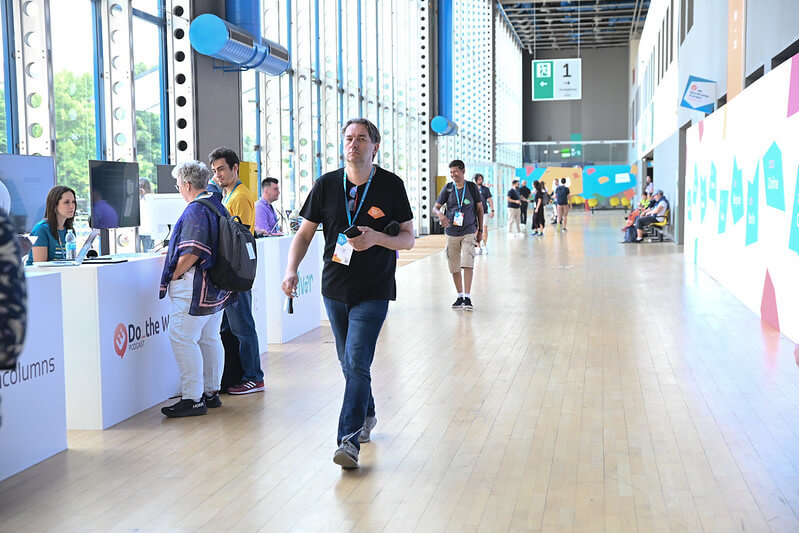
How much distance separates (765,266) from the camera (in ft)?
26.1

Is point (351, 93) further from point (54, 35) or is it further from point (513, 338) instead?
point (513, 338)

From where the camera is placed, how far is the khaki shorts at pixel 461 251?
8.79 m

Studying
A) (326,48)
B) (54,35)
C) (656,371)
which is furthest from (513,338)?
(326,48)

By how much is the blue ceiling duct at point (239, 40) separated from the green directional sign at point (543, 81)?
41.4 feet

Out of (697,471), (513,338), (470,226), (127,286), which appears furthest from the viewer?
(470,226)

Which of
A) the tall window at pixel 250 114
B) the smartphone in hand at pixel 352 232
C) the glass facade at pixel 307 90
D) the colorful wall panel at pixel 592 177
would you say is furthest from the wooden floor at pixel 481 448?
the colorful wall panel at pixel 592 177

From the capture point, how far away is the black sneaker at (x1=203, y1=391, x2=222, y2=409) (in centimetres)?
501

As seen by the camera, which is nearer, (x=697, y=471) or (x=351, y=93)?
(x=697, y=471)

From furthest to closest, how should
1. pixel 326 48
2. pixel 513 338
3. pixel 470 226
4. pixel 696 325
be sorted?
pixel 326 48, pixel 470 226, pixel 696 325, pixel 513 338

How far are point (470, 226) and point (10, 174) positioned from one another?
4.86 meters

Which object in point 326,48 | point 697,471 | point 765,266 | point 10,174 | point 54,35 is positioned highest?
point 326,48

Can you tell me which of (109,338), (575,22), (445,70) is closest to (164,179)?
(109,338)

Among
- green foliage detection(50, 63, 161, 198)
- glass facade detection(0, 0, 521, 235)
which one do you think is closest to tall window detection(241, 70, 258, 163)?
glass facade detection(0, 0, 521, 235)

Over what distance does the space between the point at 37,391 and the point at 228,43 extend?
585 cm
